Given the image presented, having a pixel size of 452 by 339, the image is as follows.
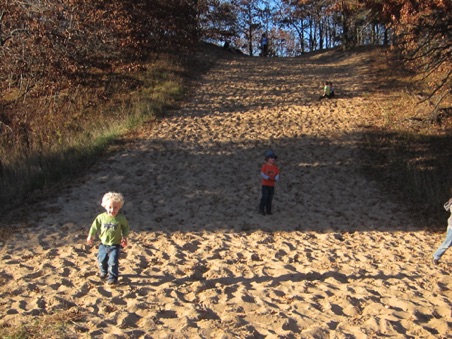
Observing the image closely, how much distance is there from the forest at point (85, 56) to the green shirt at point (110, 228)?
4.97 m

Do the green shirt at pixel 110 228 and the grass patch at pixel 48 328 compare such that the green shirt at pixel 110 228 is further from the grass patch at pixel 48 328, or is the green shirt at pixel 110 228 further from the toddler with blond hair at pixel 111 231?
the grass patch at pixel 48 328

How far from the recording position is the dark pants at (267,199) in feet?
33.0

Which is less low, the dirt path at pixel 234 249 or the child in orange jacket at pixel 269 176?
the child in orange jacket at pixel 269 176

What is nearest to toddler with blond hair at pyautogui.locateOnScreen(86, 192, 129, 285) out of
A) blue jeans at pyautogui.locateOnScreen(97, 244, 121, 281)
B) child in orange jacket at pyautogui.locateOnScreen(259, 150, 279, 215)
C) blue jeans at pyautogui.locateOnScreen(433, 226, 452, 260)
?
blue jeans at pyautogui.locateOnScreen(97, 244, 121, 281)

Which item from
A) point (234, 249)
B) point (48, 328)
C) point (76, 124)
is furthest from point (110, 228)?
point (76, 124)

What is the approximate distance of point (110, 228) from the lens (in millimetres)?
6500

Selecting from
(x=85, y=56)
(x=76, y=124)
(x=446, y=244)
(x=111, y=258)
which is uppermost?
(x=85, y=56)

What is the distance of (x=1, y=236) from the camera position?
8516 millimetres

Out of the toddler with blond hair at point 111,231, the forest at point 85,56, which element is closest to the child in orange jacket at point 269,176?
the toddler with blond hair at point 111,231

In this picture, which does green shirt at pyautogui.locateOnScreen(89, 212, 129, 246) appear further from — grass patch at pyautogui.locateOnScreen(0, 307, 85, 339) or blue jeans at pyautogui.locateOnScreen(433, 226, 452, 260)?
blue jeans at pyautogui.locateOnScreen(433, 226, 452, 260)

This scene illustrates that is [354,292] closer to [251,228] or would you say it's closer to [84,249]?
[251,228]

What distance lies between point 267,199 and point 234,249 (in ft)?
6.96

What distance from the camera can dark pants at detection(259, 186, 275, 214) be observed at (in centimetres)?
1006

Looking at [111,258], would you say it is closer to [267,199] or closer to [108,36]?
[267,199]
